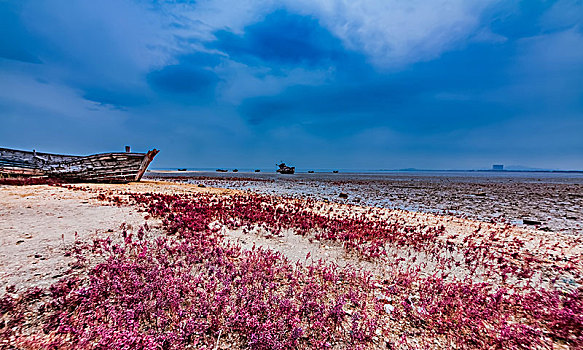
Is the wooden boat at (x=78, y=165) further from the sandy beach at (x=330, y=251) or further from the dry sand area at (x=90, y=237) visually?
the sandy beach at (x=330, y=251)

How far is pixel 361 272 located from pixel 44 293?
709 centimetres

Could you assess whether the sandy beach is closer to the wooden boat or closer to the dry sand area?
the dry sand area

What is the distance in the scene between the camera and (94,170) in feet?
86.8

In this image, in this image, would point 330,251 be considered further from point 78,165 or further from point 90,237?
point 78,165

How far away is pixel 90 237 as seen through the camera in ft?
25.4

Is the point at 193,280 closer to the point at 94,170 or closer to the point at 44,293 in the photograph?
the point at 44,293

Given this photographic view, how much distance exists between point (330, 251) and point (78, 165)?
1202 inches

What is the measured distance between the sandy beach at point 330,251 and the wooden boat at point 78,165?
1539 centimetres

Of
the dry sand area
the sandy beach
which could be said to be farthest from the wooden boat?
the sandy beach

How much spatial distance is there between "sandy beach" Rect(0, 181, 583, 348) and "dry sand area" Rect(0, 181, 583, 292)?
0.09 feet

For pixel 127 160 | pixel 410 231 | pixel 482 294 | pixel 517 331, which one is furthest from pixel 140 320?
pixel 127 160

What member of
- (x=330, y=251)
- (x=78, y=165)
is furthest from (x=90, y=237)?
(x=78, y=165)

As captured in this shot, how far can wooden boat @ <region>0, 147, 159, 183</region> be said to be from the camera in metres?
23.3

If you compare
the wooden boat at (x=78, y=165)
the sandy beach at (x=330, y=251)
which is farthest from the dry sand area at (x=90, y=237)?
the wooden boat at (x=78, y=165)
